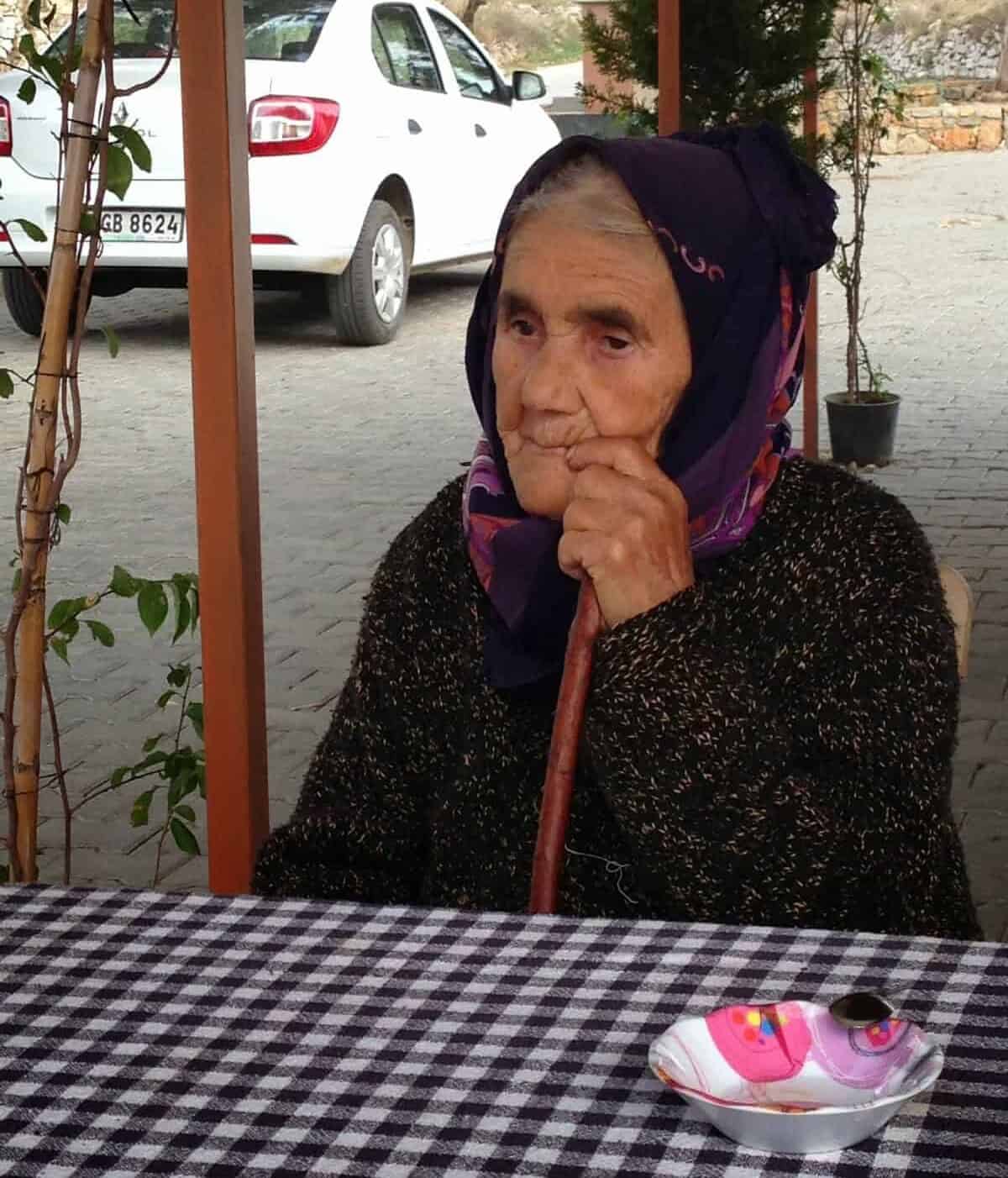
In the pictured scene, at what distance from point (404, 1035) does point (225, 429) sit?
122 cm

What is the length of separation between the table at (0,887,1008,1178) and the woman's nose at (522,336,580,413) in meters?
0.56

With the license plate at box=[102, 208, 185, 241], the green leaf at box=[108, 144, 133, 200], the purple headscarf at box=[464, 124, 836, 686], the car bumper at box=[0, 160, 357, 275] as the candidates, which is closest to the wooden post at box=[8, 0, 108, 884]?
the green leaf at box=[108, 144, 133, 200]

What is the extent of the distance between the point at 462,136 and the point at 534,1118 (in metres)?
10.7

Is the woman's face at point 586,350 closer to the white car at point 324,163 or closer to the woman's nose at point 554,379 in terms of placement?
the woman's nose at point 554,379

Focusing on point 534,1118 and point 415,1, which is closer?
point 534,1118

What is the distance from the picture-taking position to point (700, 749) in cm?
184

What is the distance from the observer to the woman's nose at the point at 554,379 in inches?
75.7

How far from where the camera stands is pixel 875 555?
1996 mm

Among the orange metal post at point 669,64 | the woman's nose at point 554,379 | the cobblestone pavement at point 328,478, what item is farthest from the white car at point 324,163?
the woman's nose at point 554,379

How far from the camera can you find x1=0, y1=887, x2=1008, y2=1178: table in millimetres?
1229

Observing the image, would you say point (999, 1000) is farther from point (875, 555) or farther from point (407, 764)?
point (407, 764)

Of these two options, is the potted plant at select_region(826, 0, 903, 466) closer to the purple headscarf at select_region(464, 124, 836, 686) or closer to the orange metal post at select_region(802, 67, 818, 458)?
the orange metal post at select_region(802, 67, 818, 458)

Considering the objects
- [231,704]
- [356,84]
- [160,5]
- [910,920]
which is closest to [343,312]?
[356,84]

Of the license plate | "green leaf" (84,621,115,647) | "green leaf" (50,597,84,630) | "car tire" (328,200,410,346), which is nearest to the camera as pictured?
"green leaf" (50,597,84,630)
